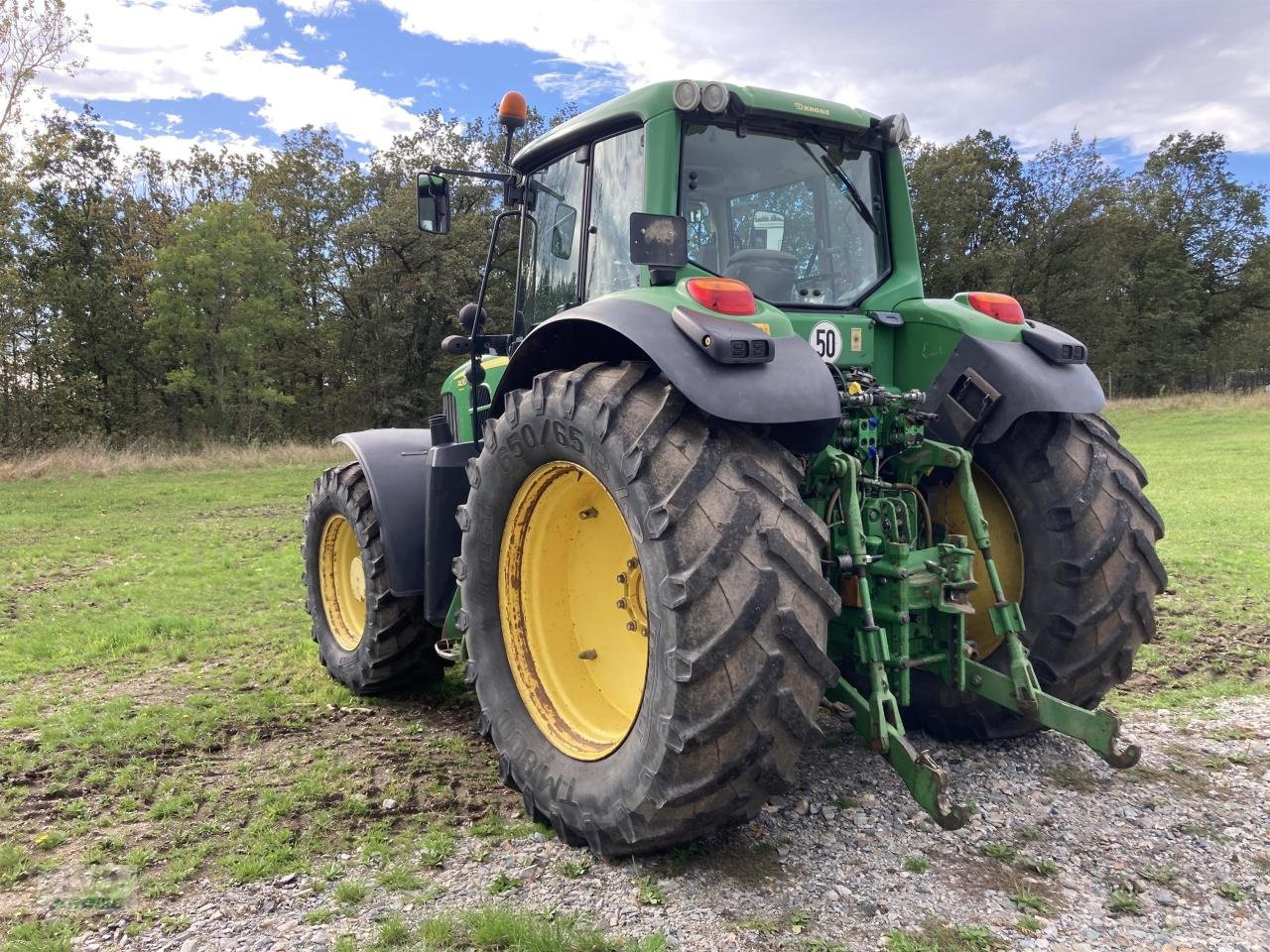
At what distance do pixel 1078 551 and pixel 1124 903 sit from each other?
121 centimetres

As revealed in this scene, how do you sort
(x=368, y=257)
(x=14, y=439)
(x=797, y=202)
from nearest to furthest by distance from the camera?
(x=797, y=202)
(x=14, y=439)
(x=368, y=257)

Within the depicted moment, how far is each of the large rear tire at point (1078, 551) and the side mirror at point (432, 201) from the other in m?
2.65

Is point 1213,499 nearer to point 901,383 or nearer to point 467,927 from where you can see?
point 901,383

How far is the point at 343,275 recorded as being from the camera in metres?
31.9

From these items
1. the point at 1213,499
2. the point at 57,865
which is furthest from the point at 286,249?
the point at 57,865

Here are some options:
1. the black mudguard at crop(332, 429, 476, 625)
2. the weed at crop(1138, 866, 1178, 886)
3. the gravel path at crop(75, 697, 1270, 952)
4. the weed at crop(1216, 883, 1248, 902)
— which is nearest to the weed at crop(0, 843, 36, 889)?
the gravel path at crop(75, 697, 1270, 952)

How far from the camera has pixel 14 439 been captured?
24.5 meters

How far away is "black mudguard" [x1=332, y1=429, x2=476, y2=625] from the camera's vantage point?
3824 millimetres

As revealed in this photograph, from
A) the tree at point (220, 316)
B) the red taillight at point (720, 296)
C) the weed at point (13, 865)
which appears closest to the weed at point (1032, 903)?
the red taillight at point (720, 296)

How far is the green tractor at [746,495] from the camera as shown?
2316mm

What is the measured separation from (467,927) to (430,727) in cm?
172

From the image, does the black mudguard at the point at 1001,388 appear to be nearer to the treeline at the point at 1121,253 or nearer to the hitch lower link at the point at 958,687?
the hitch lower link at the point at 958,687

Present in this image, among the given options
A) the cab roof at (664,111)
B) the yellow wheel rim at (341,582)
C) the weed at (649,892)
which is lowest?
the weed at (649,892)

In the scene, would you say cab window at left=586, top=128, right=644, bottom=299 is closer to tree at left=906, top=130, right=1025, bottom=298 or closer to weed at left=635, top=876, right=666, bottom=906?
weed at left=635, top=876, right=666, bottom=906
